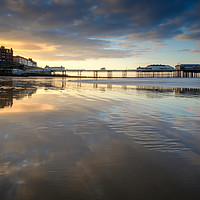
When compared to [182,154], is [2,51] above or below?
above

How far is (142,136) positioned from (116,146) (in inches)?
38.9

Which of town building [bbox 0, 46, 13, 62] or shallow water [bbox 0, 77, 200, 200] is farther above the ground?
town building [bbox 0, 46, 13, 62]

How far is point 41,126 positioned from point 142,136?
2874 millimetres

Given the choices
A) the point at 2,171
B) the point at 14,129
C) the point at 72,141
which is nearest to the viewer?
the point at 2,171

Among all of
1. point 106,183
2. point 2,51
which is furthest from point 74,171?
point 2,51

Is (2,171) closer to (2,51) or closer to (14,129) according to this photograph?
(14,129)

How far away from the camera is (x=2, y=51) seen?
143m

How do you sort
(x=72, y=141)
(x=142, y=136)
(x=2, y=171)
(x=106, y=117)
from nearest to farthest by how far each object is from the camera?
(x=2, y=171)
(x=72, y=141)
(x=142, y=136)
(x=106, y=117)

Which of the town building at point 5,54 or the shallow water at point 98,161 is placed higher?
the town building at point 5,54

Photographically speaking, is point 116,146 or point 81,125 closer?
point 116,146

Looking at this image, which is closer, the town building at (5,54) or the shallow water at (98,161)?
the shallow water at (98,161)

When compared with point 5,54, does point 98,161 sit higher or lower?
lower

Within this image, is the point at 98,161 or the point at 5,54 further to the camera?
the point at 5,54

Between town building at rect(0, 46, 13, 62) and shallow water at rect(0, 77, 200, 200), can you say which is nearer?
shallow water at rect(0, 77, 200, 200)
